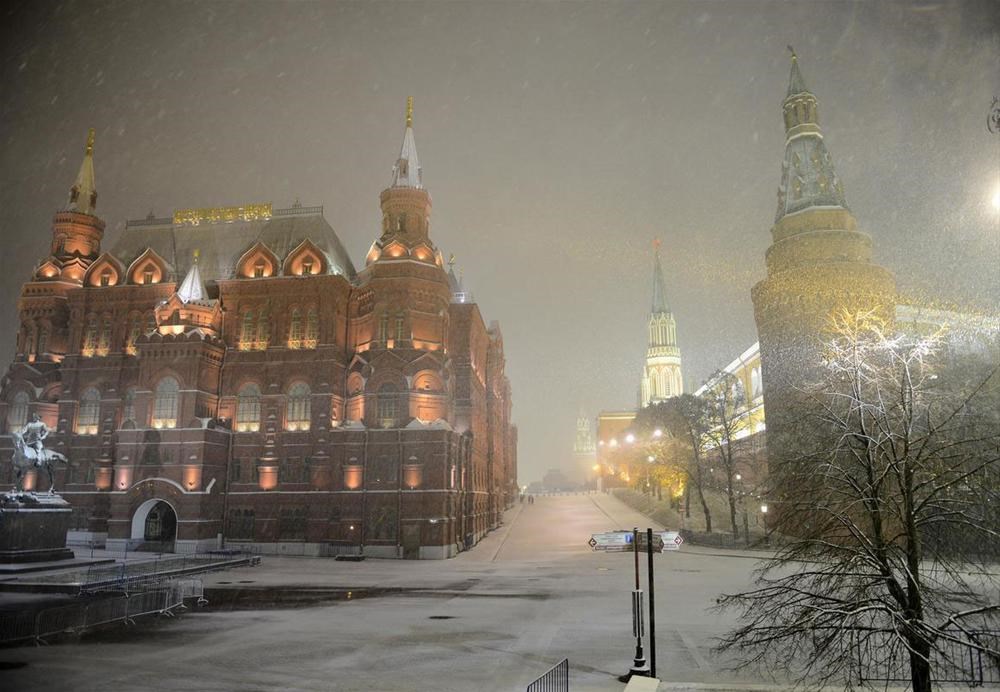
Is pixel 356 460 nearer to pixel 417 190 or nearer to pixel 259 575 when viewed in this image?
pixel 259 575

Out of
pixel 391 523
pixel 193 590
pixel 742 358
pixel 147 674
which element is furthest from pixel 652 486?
pixel 147 674

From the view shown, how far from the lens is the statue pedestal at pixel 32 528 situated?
111 ft

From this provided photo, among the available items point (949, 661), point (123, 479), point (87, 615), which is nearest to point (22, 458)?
point (123, 479)

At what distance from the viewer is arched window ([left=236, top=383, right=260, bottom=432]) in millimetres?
55562

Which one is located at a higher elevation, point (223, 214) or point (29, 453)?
point (223, 214)

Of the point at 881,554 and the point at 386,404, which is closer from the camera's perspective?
the point at 881,554

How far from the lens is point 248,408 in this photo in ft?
184

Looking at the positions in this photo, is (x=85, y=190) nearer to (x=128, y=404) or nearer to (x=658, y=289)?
(x=128, y=404)

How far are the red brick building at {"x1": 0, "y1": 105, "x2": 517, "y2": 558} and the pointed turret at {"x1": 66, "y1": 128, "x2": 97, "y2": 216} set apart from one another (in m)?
0.29

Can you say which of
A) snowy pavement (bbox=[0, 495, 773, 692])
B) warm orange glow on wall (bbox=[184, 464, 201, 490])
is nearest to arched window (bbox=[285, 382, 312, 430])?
warm orange glow on wall (bbox=[184, 464, 201, 490])

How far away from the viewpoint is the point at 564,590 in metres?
31.8

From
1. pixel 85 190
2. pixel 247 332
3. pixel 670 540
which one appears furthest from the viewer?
pixel 85 190

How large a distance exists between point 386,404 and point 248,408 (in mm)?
11888

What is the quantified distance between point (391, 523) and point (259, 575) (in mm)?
13246
